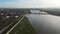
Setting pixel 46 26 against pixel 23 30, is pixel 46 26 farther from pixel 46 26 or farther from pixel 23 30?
pixel 23 30

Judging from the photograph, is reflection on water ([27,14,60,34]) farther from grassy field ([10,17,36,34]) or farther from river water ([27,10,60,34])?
grassy field ([10,17,36,34])

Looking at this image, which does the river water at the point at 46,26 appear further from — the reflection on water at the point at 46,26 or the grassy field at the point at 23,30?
the grassy field at the point at 23,30

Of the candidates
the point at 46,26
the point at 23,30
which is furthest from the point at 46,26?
the point at 23,30

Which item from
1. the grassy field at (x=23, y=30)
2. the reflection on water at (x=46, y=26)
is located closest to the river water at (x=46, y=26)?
the reflection on water at (x=46, y=26)

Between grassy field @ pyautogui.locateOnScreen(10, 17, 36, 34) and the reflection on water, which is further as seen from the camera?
the reflection on water

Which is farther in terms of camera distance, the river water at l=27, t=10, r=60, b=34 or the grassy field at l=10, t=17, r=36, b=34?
the river water at l=27, t=10, r=60, b=34

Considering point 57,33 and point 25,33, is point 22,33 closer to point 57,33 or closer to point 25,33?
point 25,33

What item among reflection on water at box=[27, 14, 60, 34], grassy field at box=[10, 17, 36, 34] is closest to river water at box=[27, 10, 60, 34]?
reflection on water at box=[27, 14, 60, 34]

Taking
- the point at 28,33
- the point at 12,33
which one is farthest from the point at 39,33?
the point at 12,33

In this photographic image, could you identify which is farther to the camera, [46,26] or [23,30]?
[46,26]

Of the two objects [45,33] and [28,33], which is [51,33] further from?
[28,33]
